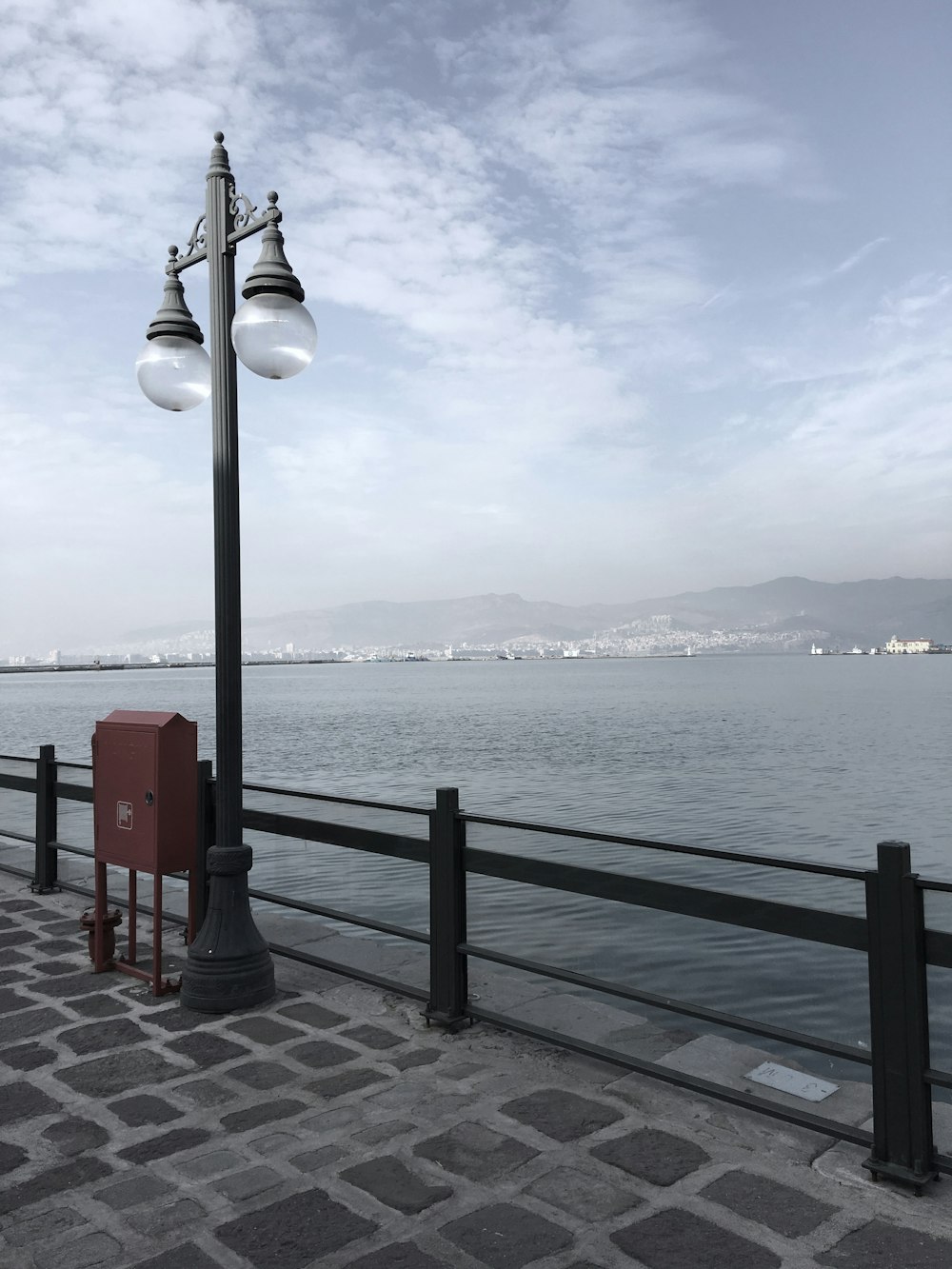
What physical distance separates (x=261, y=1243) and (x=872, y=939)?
227 centimetres

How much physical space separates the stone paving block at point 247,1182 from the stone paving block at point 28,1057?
4.93 ft

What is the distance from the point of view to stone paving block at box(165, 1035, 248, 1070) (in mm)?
4547

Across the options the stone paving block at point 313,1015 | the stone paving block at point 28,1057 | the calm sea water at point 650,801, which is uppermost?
the stone paving block at point 28,1057

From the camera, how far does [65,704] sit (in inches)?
3829

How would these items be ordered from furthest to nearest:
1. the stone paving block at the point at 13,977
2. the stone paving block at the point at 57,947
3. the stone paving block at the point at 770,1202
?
the stone paving block at the point at 57,947 < the stone paving block at the point at 13,977 < the stone paving block at the point at 770,1202

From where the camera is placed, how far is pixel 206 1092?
419cm

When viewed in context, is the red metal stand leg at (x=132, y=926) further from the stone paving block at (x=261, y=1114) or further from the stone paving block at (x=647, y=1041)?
the stone paving block at (x=647, y=1041)

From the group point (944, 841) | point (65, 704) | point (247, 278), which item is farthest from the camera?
point (65, 704)

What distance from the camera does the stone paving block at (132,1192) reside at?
10.9ft

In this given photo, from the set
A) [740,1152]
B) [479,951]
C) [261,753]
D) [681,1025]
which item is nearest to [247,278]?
[479,951]

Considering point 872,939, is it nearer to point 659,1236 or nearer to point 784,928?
point 784,928

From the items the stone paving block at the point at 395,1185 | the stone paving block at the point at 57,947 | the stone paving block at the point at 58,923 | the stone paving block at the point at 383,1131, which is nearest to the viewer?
the stone paving block at the point at 395,1185

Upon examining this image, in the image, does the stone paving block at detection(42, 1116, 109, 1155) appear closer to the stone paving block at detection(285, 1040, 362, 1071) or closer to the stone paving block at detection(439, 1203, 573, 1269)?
the stone paving block at detection(285, 1040, 362, 1071)

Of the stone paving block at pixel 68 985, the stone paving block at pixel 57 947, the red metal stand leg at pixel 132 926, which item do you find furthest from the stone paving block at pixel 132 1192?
the stone paving block at pixel 57 947
